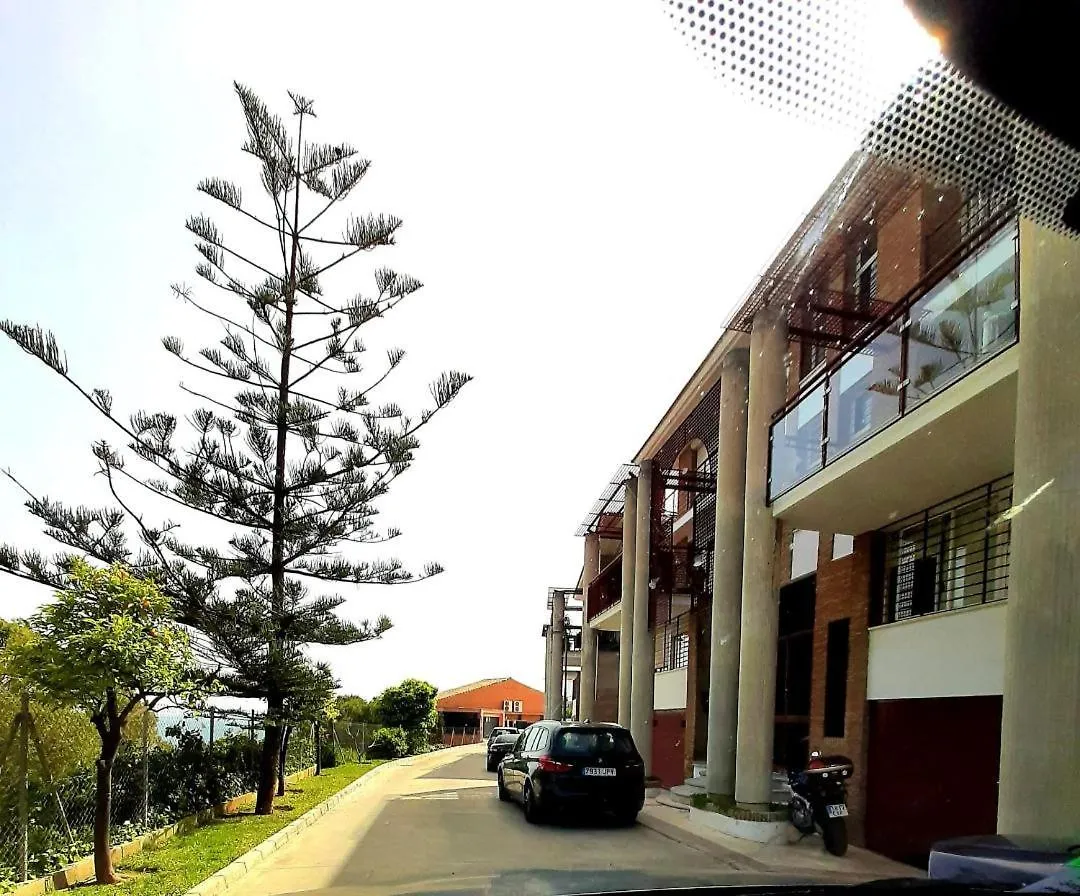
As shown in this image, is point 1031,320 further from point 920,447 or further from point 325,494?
point 325,494

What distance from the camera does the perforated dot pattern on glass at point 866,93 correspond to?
87.4 inches

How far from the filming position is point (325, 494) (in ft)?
45.5

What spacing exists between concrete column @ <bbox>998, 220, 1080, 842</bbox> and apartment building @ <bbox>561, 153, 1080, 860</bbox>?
1cm

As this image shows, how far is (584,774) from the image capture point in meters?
11.8

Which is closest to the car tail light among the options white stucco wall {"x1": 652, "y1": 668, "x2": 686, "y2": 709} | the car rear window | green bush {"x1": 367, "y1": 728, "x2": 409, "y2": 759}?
the car rear window

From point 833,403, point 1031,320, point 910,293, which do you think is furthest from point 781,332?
point 1031,320

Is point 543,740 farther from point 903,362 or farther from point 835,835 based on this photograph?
point 903,362

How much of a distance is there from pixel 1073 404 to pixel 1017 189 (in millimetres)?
2848

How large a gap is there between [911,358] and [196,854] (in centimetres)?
720

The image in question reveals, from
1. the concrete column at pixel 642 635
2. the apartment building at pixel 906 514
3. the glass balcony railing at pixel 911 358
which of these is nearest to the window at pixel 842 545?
the apartment building at pixel 906 514

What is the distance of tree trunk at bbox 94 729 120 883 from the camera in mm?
7258

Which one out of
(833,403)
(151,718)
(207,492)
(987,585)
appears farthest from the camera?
(207,492)

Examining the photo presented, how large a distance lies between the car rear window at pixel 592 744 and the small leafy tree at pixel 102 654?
18.3 ft

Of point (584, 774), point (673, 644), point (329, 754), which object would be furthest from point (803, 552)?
point (329, 754)
